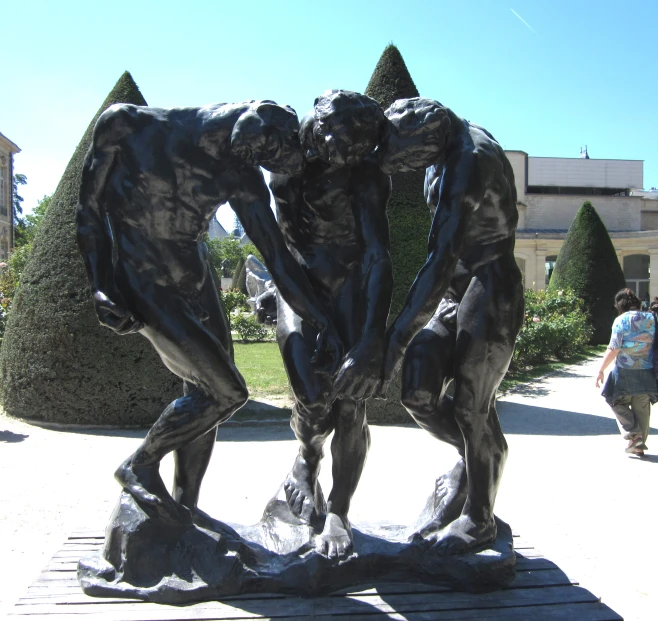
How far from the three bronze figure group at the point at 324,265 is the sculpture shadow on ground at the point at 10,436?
16.6 ft

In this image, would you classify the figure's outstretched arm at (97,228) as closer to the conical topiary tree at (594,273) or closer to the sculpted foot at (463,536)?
the sculpted foot at (463,536)

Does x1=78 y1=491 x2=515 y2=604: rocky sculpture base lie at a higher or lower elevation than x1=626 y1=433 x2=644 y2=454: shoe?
higher

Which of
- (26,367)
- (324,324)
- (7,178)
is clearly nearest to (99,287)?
(324,324)

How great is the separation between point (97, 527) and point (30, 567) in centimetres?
46

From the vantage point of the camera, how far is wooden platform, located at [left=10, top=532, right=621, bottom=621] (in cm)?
301

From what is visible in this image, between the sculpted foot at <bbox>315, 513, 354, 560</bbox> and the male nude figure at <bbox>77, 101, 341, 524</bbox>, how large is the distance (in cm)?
70

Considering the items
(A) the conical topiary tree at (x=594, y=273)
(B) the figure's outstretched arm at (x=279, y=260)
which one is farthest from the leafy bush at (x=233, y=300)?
(B) the figure's outstretched arm at (x=279, y=260)

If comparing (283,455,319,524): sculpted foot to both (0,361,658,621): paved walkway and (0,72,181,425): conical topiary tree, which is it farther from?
→ (0,72,181,425): conical topiary tree

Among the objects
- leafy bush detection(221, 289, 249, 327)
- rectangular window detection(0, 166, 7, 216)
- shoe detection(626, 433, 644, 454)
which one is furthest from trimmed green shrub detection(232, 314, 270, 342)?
rectangular window detection(0, 166, 7, 216)

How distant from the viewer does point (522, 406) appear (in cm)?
1055

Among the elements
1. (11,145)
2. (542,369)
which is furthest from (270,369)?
(11,145)

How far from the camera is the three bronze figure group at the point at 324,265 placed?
10.4 feet

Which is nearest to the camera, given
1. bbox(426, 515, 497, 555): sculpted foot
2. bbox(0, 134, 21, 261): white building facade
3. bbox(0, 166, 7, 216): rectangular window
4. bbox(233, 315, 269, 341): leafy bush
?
bbox(426, 515, 497, 555): sculpted foot

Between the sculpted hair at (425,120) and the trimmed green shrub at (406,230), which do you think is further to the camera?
the trimmed green shrub at (406,230)
